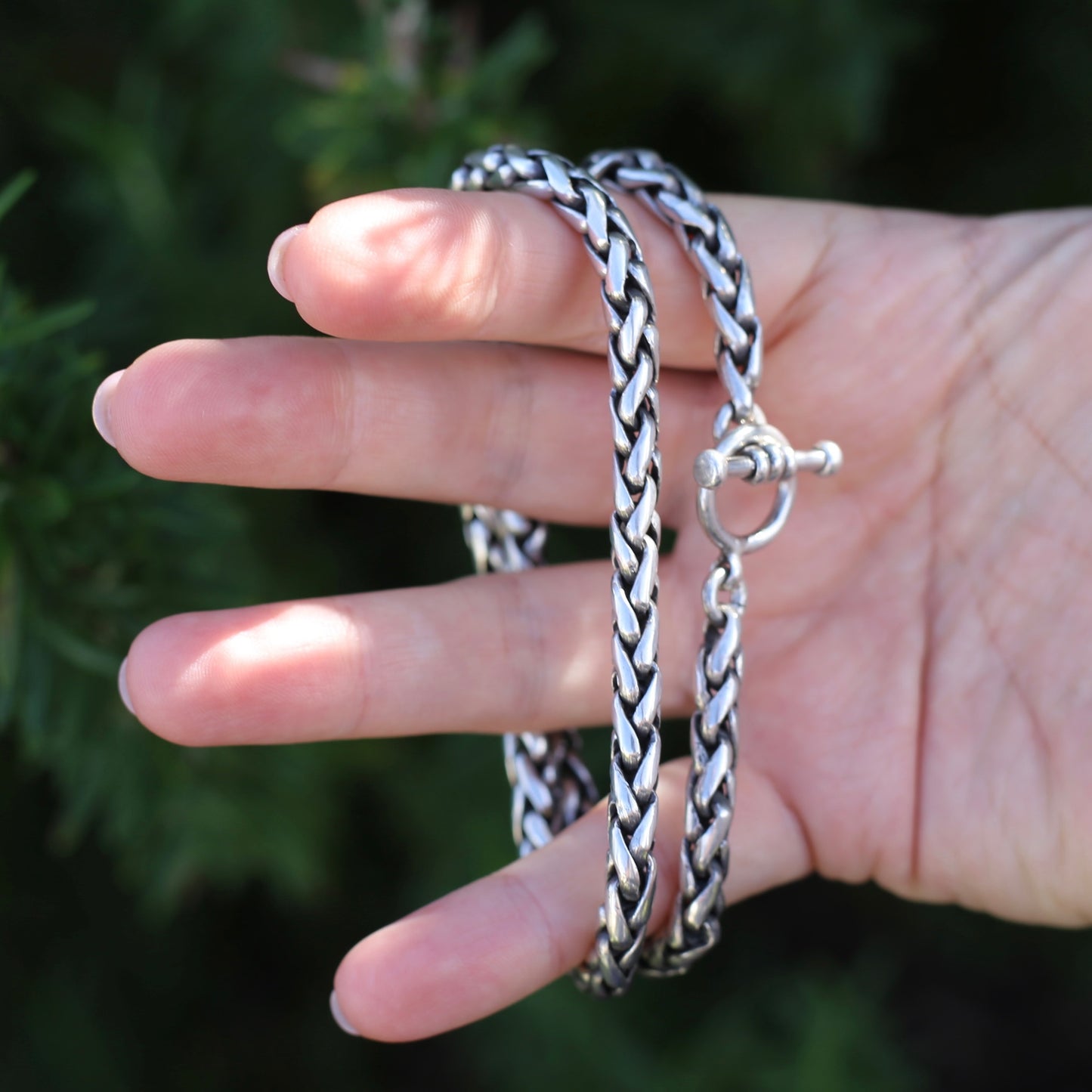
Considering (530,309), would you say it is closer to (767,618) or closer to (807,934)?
(767,618)

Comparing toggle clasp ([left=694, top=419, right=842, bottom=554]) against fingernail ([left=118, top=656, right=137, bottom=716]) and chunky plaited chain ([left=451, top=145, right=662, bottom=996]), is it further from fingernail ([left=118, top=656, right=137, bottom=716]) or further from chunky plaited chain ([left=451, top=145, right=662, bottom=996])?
fingernail ([left=118, top=656, right=137, bottom=716])

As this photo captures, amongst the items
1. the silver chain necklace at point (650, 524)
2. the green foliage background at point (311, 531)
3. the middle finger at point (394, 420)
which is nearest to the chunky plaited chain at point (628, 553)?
the silver chain necklace at point (650, 524)

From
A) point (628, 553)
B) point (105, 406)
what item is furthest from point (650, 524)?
point (105, 406)

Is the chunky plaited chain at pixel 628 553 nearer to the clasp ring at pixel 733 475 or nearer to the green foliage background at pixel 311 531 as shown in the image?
the clasp ring at pixel 733 475

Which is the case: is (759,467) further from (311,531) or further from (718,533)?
(311,531)

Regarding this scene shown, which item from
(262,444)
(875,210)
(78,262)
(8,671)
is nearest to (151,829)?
(8,671)

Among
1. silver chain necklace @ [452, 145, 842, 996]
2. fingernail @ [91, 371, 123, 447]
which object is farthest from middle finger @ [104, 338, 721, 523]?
silver chain necklace @ [452, 145, 842, 996]

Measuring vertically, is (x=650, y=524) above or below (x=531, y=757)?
above
